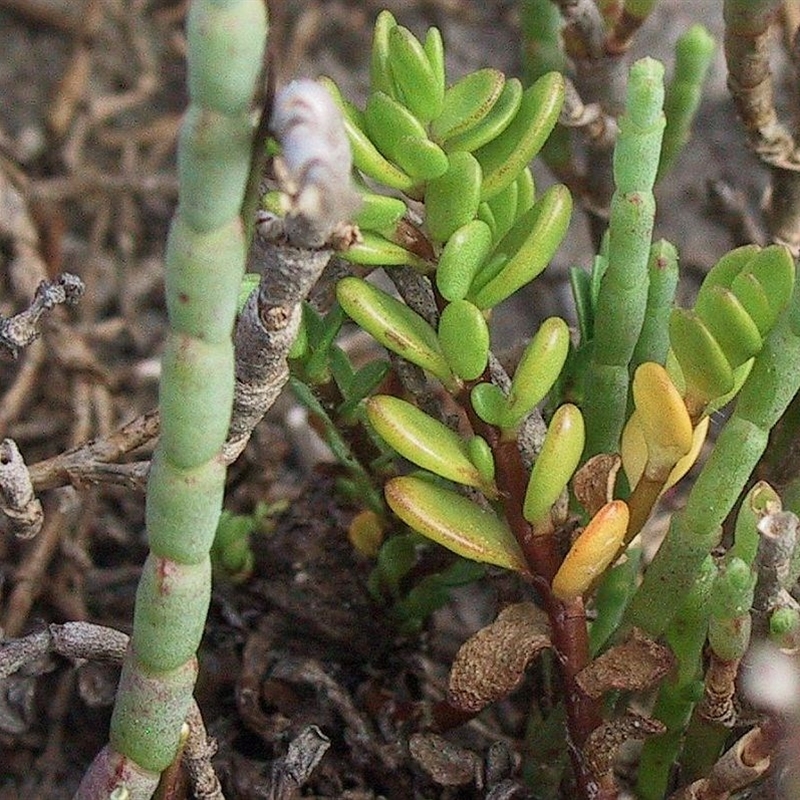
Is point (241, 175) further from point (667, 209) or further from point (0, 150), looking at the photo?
point (667, 209)

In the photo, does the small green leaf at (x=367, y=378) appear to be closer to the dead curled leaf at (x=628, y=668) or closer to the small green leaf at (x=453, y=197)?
the small green leaf at (x=453, y=197)

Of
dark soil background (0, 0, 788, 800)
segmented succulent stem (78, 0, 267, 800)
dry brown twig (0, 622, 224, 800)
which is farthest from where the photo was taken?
dark soil background (0, 0, 788, 800)

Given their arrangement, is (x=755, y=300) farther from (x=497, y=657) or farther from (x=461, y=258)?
(x=497, y=657)

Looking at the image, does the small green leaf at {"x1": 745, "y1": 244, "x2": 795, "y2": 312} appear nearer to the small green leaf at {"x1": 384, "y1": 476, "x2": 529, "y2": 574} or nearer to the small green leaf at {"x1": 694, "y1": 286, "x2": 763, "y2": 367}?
the small green leaf at {"x1": 694, "y1": 286, "x2": 763, "y2": 367}

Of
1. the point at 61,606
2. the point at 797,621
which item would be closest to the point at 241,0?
the point at 797,621

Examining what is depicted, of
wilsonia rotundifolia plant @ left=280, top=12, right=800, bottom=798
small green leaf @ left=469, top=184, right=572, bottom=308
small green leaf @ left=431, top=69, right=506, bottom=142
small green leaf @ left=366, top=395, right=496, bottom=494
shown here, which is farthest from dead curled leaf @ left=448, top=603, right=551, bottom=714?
small green leaf @ left=431, top=69, right=506, bottom=142

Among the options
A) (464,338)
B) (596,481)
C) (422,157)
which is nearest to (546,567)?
(596,481)
